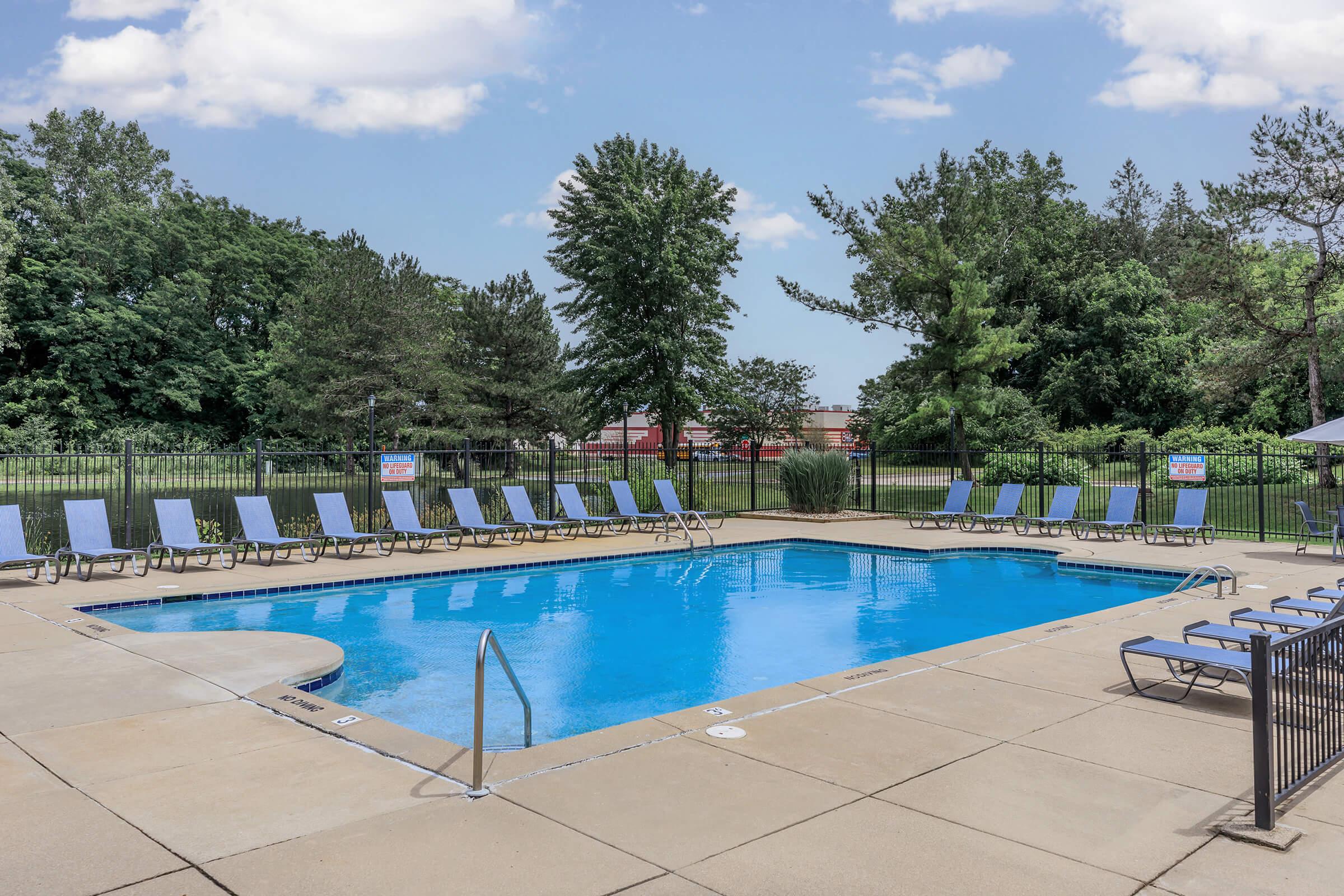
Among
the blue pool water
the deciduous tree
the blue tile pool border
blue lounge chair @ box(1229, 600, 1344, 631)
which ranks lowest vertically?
the blue pool water

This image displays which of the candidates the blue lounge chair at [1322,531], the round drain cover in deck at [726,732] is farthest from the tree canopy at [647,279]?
the round drain cover in deck at [726,732]

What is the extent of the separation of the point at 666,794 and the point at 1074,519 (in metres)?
14.1

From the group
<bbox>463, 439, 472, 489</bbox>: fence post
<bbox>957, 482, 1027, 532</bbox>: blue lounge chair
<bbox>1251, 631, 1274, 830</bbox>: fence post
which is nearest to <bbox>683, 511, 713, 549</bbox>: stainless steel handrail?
<bbox>463, 439, 472, 489</bbox>: fence post

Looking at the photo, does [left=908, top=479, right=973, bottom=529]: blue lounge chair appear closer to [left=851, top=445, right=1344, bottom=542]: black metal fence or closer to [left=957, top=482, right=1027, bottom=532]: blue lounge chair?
[left=957, top=482, right=1027, bottom=532]: blue lounge chair

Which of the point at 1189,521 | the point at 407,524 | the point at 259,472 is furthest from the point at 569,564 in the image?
the point at 1189,521

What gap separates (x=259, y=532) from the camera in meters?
12.5

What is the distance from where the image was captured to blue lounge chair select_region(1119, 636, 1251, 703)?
5.46 m

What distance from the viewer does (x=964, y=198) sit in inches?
976

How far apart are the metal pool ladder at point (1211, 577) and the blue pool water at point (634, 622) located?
685 mm

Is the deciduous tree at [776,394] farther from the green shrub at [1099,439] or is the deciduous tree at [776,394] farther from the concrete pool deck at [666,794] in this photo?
the concrete pool deck at [666,794]

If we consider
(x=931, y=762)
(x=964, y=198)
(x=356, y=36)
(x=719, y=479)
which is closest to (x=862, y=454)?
(x=719, y=479)

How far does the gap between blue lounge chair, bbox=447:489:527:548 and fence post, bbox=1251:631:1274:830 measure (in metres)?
12.2

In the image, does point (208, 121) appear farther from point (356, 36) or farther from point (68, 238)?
point (356, 36)

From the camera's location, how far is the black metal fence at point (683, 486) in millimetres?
15766
